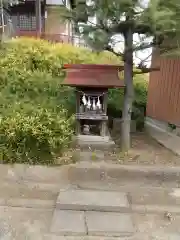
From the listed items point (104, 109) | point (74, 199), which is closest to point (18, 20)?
point (104, 109)

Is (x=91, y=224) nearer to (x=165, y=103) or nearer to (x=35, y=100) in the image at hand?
(x=35, y=100)

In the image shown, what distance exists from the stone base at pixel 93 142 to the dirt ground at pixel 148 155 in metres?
0.21

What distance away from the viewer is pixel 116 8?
296cm

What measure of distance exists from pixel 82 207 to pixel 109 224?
389mm

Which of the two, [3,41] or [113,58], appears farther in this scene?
[113,58]

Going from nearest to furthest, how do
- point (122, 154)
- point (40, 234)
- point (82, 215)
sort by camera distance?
point (40, 234), point (82, 215), point (122, 154)

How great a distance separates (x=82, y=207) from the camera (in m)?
2.99

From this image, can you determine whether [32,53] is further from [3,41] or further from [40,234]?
[40,234]

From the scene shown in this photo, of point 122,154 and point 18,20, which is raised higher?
point 18,20

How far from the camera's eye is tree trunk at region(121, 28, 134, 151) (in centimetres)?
354

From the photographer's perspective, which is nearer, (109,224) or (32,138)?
(109,224)

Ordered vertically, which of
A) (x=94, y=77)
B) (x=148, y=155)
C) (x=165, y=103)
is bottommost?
(x=148, y=155)

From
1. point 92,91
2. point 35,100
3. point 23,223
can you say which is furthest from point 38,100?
point 23,223

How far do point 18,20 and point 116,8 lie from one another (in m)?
13.7
